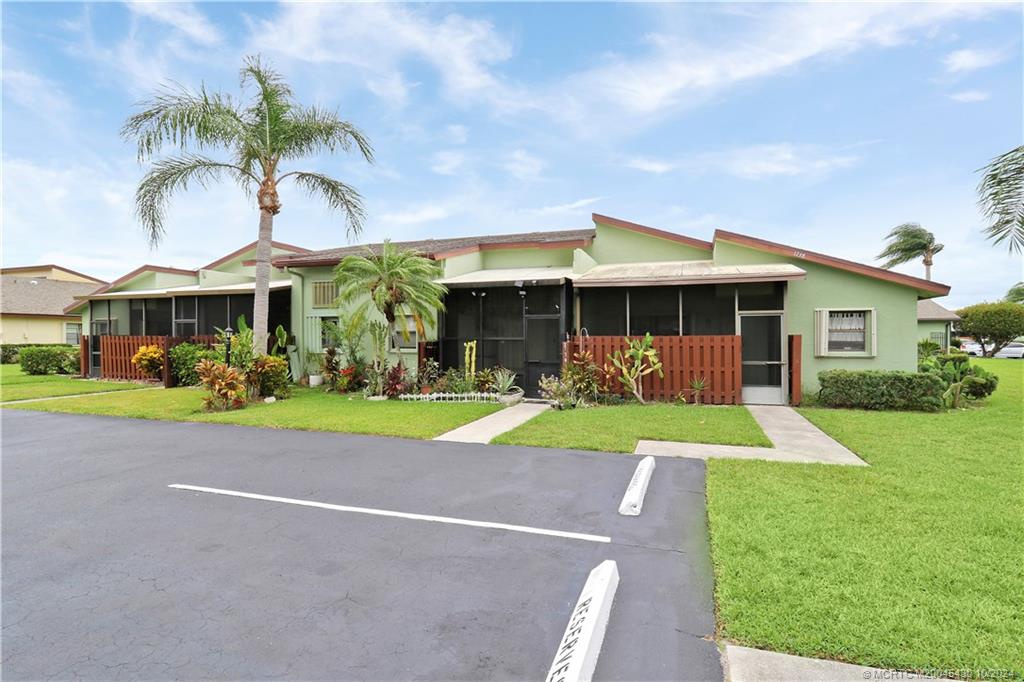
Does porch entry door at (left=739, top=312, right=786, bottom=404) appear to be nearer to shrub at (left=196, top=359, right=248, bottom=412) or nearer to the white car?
shrub at (left=196, top=359, right=248, bottom=412)

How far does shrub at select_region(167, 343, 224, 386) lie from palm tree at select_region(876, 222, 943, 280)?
146 ft

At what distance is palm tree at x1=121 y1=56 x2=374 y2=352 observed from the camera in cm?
1277

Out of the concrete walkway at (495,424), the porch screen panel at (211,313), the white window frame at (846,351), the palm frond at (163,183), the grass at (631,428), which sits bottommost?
the concrete walkway at (495,424)

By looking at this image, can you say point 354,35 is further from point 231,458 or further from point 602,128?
point 231,458

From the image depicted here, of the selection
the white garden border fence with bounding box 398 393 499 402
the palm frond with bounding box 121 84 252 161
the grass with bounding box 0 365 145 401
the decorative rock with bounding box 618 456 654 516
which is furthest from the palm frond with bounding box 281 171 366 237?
the decorative rock with bounding box 618 456 654 516

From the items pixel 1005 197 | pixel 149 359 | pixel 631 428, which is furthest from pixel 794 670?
pixel 149 359

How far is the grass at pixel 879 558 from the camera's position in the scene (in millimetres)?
2561

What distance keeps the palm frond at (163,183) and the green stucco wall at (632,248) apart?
1177cm

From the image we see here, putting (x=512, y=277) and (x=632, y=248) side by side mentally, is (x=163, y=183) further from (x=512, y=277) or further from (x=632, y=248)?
(x=632, y=248)

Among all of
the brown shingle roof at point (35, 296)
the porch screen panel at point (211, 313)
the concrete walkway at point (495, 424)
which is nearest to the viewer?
the concrete walkway at point (495, 424)

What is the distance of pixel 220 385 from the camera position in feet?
36.7

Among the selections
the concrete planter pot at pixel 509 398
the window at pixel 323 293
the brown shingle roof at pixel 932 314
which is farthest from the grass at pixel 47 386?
the brown shingle roof at pixel 932 314

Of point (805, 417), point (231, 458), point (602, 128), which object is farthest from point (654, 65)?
point (231, 458)

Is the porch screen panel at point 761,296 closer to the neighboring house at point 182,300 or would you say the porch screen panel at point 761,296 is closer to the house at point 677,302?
the house at point 677,302
